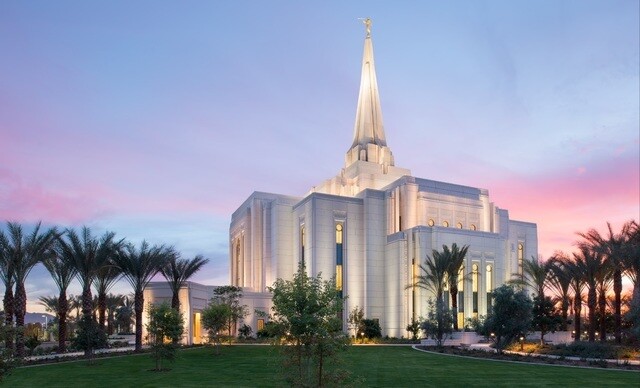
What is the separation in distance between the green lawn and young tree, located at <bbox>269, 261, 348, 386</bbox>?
4.26 m

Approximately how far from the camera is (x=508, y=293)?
3400cm

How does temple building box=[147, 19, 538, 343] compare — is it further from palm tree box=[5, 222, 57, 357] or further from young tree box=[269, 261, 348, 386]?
young tree box=[269, 261, 348, 386]

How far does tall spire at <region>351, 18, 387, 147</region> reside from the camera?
67.2 metres

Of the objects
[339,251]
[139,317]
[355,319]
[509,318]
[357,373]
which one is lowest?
[355,319]

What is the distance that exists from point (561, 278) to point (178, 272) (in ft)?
84.5

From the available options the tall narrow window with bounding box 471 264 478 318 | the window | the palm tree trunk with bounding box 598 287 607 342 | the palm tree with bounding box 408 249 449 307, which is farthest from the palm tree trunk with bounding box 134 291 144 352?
the tall narrow window with bounding box 471 264 478 318

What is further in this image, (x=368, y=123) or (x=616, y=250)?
(x=368, y=123)

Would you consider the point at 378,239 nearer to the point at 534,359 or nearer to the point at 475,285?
the point at 475,285

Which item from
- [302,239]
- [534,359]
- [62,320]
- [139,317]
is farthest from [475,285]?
[62,320]

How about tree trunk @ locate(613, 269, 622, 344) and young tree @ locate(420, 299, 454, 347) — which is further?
young tree @ locate(420, 299, 454, 347)

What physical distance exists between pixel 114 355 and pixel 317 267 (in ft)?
72.0

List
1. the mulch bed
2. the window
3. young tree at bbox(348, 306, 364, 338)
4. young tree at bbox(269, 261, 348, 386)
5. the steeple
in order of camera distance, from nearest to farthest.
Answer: young tree at bbox(269, 261, 348, 386) → the mulch bed → young tree at bbox(348, 306, 364, 338) → the window → the steeple

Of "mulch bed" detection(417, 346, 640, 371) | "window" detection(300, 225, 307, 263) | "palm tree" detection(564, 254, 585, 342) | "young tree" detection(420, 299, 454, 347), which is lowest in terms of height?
"mulch bed" detection(417, 346, 640, 371)

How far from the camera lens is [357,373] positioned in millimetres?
23078
